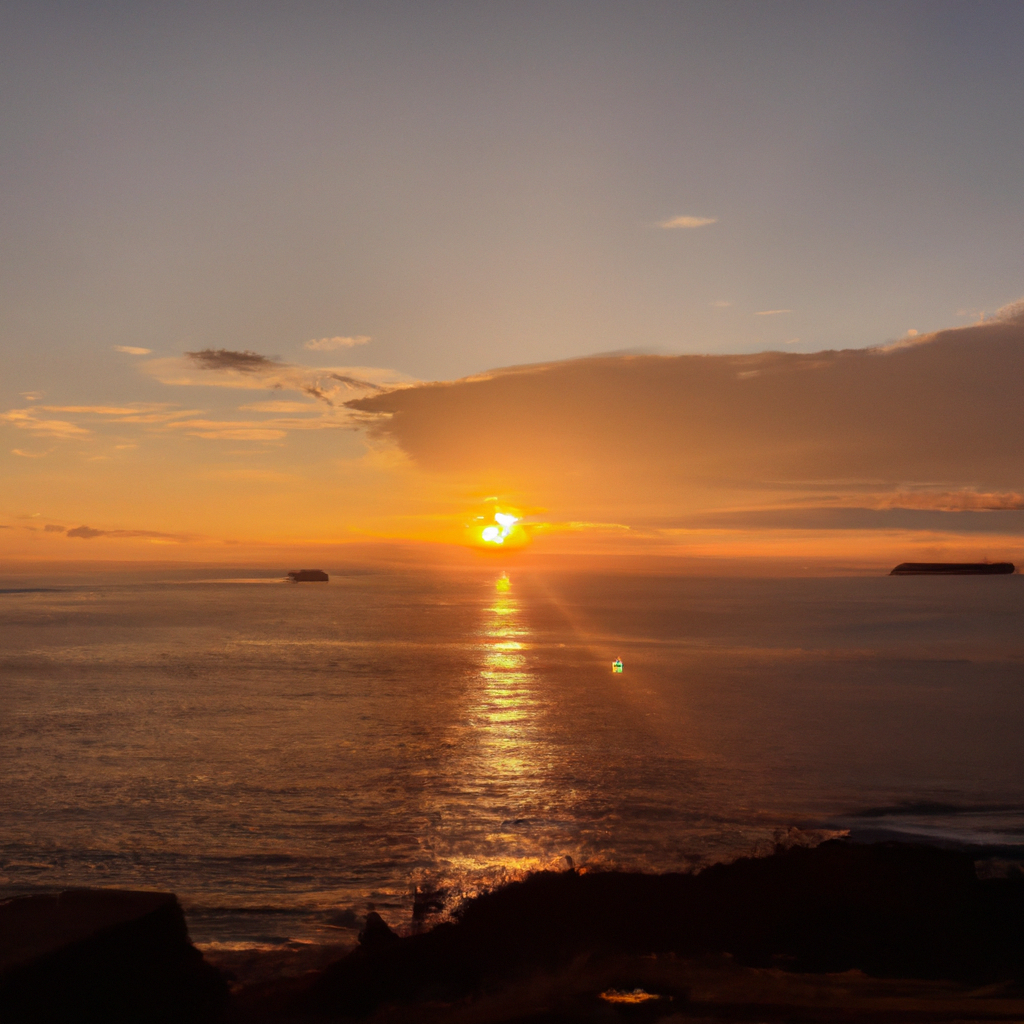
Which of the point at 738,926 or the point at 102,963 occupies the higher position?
the point at 102,963

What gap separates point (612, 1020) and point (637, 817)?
706 centimetres

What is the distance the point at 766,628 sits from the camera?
71.8m

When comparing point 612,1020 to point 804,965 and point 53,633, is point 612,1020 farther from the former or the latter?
point 53,633

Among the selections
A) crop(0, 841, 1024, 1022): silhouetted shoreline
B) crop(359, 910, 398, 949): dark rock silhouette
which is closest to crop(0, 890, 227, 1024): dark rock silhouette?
crop(0, 841, 1024, 1022): silhouetted shoreline

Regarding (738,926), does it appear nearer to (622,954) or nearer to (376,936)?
(622,954)

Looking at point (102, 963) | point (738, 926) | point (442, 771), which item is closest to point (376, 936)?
point (102, 963)

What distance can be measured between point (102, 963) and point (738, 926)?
6.50 m

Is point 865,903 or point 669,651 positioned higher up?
point 865,903

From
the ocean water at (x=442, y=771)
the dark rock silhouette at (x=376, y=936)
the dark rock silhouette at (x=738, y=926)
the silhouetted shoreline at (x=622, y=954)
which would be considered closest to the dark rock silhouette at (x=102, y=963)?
the silhouetted shoreline at (x=622, y=954)

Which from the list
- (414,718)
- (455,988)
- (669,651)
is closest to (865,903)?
(455,988)

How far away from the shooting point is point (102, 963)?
7.22m

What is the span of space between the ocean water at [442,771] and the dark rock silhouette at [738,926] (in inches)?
57.9

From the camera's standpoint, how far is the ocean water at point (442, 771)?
11.7 m

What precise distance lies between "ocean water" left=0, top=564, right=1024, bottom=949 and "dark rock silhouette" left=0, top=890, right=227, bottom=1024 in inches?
72.5
